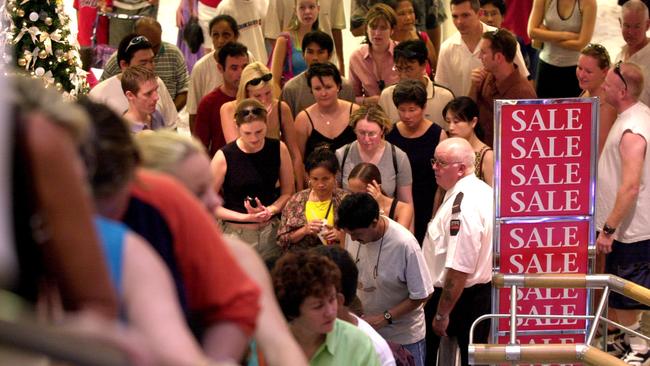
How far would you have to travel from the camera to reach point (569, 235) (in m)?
5.50

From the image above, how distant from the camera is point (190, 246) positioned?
5.08 ft

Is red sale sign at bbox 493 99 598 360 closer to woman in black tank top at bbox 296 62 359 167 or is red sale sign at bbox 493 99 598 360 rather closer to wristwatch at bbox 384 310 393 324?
wristwatch at bbox 384 310 393 324

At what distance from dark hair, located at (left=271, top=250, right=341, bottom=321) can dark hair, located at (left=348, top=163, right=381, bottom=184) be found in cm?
256

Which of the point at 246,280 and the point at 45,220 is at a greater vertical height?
the point at 45,220

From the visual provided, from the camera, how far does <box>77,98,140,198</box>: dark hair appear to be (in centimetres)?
145

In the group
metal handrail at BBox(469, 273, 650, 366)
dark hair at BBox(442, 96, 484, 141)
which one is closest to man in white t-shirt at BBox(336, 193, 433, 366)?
metal handrail at BBox(469, 273, 650, 366)

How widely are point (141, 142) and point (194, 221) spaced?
14cm

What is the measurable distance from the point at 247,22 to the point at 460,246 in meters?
3.63

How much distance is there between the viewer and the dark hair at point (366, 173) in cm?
598

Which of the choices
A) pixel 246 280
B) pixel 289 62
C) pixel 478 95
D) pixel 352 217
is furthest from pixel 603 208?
pixel 246 280

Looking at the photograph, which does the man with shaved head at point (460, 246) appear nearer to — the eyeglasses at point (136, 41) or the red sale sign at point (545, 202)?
the red sale sign at point (545, 202)

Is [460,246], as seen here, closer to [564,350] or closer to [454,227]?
[454,227]

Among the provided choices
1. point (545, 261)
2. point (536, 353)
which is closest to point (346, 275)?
point (536, 353)

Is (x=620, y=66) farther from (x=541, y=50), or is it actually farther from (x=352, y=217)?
(x=541, y=50)
